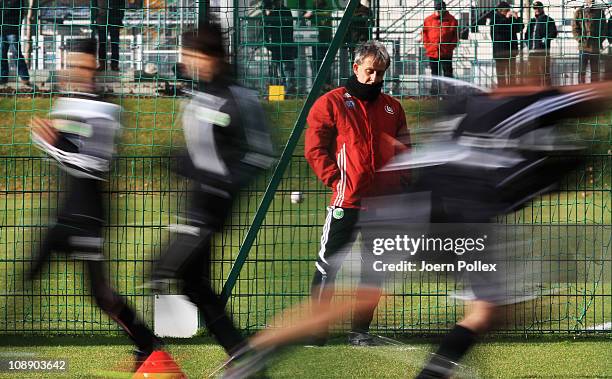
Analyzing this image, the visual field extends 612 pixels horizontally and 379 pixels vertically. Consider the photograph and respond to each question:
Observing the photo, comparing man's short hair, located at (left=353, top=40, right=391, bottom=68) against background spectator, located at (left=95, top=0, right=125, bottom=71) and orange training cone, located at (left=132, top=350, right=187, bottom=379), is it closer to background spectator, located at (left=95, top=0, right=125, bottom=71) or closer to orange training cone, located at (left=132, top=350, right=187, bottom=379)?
orange training cone, located at (left=132, top=350, right=187, bottom=379)

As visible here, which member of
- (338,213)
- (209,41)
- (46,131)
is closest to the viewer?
(209,41)

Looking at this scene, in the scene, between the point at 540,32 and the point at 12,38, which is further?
the point at 12,38

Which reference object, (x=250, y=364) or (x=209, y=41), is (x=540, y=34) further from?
(x=250, y=364)

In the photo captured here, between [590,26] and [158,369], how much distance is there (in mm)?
4764

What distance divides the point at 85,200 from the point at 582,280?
423 centimetres

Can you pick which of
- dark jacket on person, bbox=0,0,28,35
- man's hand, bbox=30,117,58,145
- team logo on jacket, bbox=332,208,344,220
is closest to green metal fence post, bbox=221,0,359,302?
team logo on jacket, bbox=332,208,344,220

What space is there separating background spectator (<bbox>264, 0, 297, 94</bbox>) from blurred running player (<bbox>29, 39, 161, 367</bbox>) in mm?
3055

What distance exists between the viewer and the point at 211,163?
5.64m

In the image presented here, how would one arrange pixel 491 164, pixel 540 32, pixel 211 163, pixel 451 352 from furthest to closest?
1. pixel 540 32
2. pixel 211 163
3. pixel 451 352
4. pixel 491 164

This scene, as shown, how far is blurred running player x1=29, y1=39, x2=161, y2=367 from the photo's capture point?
239 inches

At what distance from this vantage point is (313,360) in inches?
278

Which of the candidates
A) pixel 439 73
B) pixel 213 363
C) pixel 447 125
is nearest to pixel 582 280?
pixel 439 73

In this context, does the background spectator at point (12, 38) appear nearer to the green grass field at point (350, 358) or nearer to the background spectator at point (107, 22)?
the background spectator at point (107, 22)

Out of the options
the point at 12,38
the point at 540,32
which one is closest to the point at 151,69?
the point at 12,38
